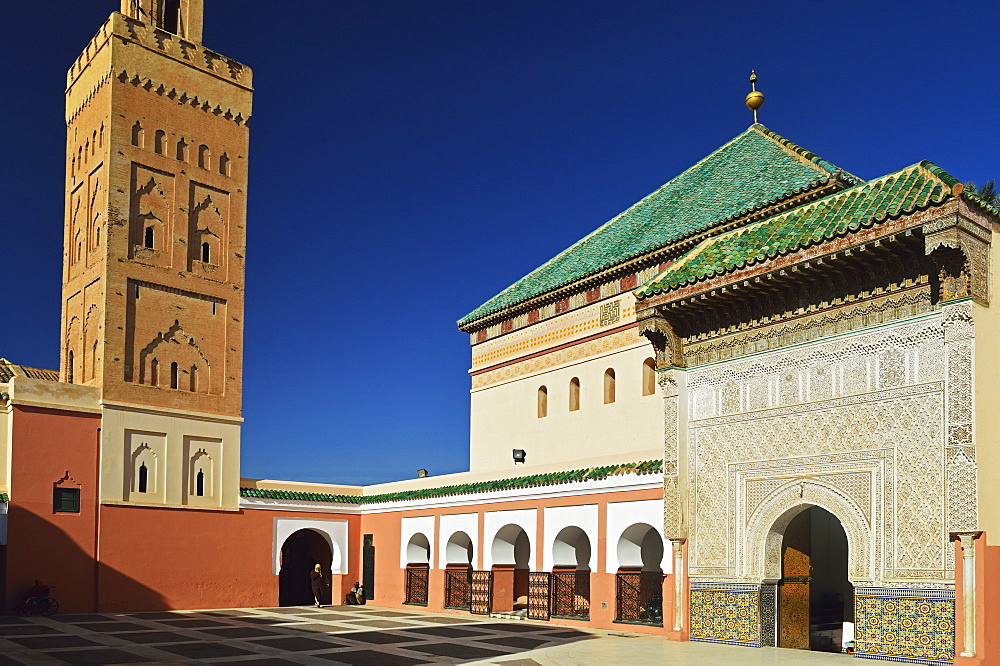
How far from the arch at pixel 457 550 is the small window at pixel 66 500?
6.76 m

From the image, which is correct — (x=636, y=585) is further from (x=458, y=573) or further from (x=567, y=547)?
(x=458, y=573)

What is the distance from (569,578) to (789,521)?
5.17m

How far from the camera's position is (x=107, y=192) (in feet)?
61.3

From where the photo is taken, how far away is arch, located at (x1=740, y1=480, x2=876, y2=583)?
9594 millimetres

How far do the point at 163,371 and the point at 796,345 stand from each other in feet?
43.1

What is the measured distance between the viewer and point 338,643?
12.2 meters

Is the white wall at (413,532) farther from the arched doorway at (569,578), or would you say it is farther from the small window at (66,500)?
the small window at (66,500)

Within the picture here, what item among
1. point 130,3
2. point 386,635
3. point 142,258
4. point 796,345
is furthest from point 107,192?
point 796,345

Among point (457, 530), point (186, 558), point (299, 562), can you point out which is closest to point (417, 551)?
point (457, 530)

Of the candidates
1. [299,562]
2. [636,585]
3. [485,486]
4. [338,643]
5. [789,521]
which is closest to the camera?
[789,521]

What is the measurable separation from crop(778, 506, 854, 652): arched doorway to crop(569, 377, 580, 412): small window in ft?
18.9

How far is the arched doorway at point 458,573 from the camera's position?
17.6 m

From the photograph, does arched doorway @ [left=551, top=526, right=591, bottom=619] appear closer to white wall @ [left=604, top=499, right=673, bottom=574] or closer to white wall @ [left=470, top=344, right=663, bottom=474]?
white wall @ [left=604, top=499, right=673, bottom=574]

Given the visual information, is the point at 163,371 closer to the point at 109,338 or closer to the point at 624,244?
the point at 109,338
